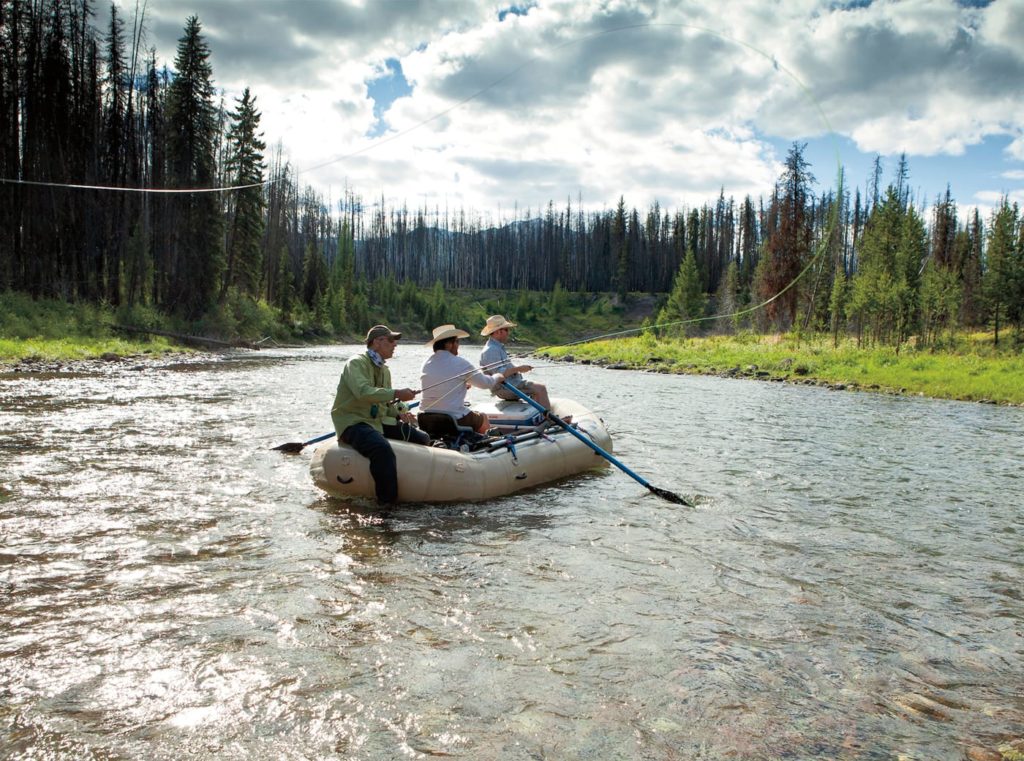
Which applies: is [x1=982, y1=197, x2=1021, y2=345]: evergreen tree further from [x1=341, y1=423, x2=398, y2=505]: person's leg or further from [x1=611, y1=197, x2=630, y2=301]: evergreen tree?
[x1=611, y1=197, x2=630, y2=301]: evergreen tree

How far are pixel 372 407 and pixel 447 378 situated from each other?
115 centimetres

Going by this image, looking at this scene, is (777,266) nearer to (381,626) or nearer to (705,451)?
(705,451)

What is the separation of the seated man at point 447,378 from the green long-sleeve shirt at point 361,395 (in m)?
0.80

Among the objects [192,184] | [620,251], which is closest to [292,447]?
[192,184]

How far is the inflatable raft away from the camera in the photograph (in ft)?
24.5

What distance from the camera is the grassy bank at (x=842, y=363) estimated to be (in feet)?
74.3

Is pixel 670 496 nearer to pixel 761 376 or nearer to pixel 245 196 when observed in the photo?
pixel 761 376

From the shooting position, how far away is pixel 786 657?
4.41 m

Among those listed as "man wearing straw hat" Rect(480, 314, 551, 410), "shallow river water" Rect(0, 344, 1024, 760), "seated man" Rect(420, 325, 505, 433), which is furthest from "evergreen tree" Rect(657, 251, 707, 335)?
→ "seated man" Rect(420, 325, 505, 433)

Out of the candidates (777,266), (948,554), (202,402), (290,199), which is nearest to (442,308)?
(290,199)

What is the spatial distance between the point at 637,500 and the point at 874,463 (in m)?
4.88

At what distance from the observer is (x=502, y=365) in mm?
9289

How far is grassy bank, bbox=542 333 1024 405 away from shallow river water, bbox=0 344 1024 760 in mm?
9276

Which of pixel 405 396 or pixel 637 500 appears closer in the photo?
pixel 405 396
